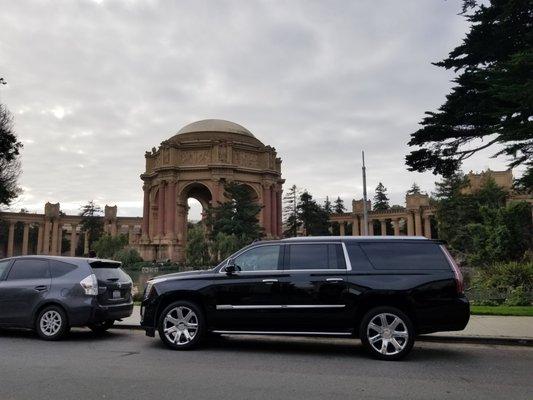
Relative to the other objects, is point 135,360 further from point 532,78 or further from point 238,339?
point 532,78

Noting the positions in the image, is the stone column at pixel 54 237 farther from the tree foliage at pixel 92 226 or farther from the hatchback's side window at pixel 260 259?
the hatchback's side window at pixel 260 259

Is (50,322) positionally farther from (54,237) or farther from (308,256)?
(54,237)

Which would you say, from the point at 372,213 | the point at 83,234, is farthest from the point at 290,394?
the point at 83,234

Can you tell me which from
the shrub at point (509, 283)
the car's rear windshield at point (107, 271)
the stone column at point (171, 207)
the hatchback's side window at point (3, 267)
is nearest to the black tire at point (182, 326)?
the car's rear windshield at point (107, 271)

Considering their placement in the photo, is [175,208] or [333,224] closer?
[175,208]

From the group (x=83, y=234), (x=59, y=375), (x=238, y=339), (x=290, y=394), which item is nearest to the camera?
(x=290, y=394)

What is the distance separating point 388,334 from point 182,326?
3.43 meters

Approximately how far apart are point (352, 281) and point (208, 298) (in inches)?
96.4

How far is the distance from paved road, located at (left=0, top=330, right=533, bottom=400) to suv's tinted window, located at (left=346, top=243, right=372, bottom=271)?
1.42 metres

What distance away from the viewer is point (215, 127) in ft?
173

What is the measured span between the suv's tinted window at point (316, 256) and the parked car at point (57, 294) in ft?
13.1

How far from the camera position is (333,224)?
274 feet

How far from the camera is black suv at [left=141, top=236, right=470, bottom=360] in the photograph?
771 centimetres

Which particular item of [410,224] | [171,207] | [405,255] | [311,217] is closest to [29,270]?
[405,255]
